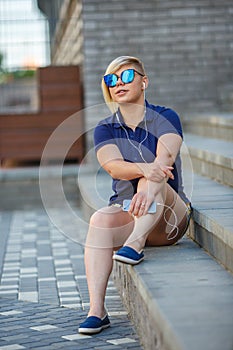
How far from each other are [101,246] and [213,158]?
2561mm

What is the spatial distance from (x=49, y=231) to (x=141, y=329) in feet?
15.1

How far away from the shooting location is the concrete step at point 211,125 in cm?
829

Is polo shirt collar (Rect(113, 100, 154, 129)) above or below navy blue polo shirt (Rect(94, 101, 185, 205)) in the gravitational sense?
above

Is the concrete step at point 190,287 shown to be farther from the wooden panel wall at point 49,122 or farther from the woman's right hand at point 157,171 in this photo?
the wooden panel wall at point 49,122

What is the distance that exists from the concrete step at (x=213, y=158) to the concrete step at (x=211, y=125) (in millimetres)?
80

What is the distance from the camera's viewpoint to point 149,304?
12.7 ft

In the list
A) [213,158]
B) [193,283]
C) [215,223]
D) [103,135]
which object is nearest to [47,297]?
[103,135]

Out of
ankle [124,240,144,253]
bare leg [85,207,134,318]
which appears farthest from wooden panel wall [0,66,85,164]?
ankle [124,240,144,253]

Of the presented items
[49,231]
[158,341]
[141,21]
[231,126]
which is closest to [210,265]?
[158,341]

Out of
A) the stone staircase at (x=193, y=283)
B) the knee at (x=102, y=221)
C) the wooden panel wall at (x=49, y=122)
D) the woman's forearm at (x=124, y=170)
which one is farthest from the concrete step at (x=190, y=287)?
the wooden panel wall at (x=49, y=122)

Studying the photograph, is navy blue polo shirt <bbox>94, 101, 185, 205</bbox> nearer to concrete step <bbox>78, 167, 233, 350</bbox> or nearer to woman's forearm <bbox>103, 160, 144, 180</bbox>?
woman's forearm <bbox>103, 160, 144, 180</bbox>

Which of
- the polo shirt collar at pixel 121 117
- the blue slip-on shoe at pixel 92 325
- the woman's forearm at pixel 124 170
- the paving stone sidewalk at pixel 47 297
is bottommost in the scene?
the paving stone sidewalk at pixel 47 297

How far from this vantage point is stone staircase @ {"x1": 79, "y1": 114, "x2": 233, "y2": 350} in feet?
10.8

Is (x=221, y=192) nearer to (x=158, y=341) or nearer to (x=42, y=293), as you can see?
(x=42, y=293)
